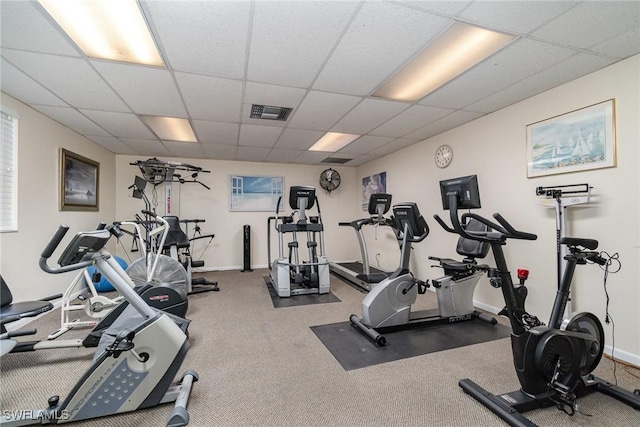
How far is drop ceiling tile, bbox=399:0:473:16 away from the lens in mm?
1606

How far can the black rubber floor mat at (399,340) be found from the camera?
2275 mm

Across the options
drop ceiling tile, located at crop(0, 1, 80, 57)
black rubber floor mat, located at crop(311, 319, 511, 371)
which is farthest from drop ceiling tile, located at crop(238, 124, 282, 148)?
black rubber floor mat, located at crop(311, 319, 511, 371)

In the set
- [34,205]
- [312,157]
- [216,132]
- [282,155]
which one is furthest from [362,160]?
[34,205]

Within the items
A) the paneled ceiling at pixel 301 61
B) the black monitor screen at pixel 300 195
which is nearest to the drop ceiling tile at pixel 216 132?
the paneled ceiling at pixel 301 61

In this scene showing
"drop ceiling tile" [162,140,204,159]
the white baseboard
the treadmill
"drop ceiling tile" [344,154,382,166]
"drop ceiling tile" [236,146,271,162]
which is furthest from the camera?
the white baseboard

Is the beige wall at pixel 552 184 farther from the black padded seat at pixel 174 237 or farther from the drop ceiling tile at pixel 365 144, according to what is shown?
the black padded seat at pixel 174 237

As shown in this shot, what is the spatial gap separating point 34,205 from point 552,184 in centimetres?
581

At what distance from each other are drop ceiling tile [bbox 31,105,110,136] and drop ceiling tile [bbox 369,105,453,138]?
3.94 metres

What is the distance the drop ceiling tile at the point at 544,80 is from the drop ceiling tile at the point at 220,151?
3.92 m

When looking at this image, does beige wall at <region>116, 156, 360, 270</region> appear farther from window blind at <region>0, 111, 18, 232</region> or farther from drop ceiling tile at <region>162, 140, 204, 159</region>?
window blind at <region>0, 111, 18, 232</region>

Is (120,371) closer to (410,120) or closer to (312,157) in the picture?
(410,120)

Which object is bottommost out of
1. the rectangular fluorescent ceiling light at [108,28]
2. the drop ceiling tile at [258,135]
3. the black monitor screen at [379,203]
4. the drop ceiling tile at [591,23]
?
the black monitor screen at [379,203]

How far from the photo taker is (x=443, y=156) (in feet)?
13.2

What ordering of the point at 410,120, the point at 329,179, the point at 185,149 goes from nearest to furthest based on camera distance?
the point at 410,120, the point at 185,149, the point at 329,179
